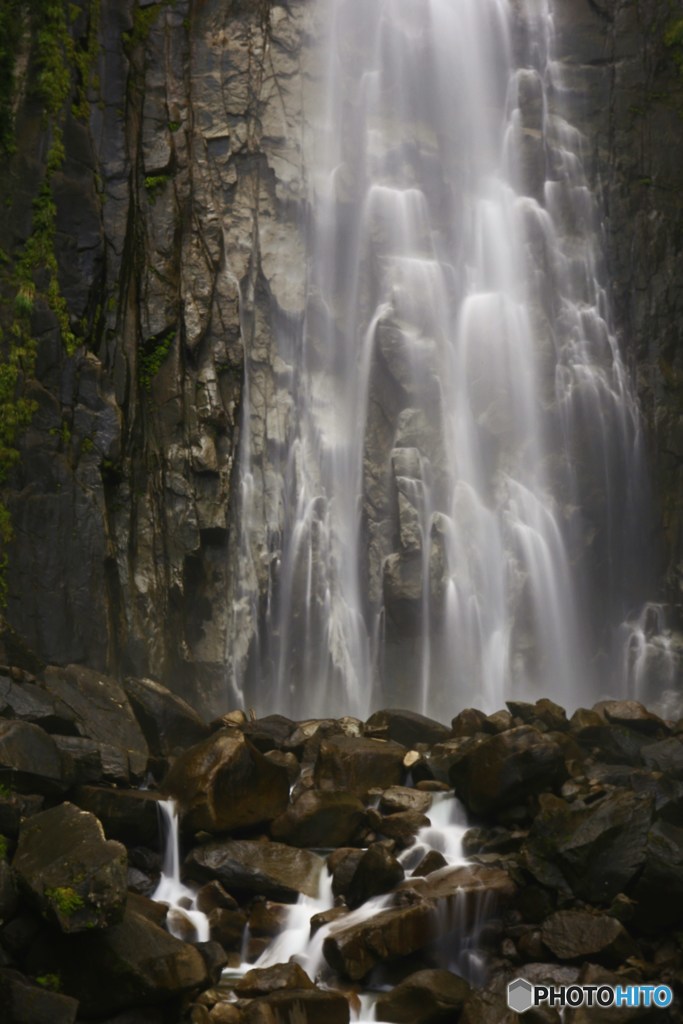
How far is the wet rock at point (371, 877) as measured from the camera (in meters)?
9.59

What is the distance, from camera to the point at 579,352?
69.2 ft

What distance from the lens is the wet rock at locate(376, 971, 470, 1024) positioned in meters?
8.21

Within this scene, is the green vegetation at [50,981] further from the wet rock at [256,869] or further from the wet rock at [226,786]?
the wet rock at [226,786]

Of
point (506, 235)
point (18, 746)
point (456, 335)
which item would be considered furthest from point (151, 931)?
point (506, 235)

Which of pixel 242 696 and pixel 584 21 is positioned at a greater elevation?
pixel 584 21

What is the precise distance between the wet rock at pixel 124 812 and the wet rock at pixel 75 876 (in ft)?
5.08

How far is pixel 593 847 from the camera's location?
9555 millimetres

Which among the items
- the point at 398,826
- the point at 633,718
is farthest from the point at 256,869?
the point at 633,718

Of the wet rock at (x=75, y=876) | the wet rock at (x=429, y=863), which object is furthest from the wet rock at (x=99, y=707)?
the wet rock at (x=429, y=863)

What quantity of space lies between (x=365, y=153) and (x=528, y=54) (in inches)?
203

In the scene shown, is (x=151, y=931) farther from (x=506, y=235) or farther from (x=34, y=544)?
(x=506, y=235)

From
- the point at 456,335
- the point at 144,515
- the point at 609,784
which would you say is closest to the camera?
the point at 609,784

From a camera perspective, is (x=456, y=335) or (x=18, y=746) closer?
(x=18, y=746)

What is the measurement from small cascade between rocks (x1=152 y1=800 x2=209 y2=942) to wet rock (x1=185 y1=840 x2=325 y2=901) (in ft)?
0.65
